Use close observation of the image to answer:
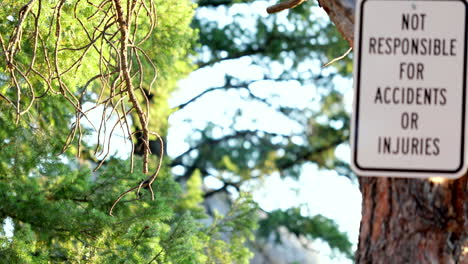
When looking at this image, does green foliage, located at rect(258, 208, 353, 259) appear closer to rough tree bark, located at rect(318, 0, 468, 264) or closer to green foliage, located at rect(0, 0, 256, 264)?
green foliage, located at rect(0, 0, 256, 264)

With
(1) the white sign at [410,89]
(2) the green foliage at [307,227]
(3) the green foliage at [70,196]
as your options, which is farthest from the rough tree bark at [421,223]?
(2) the green foliage at [307,227]

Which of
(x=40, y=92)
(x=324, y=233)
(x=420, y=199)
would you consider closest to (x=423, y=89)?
(x=420, y=199)

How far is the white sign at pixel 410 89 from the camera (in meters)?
1.86

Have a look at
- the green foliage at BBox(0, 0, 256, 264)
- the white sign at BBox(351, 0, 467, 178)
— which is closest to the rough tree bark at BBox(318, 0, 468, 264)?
the white sign at BBox(351, 0, 467, 178)

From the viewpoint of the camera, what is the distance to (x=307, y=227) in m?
12.8

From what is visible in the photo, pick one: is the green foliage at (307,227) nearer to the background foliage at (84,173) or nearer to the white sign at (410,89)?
the background foliage at (84,173)

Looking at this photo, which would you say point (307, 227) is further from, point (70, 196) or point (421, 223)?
point (421, 223)

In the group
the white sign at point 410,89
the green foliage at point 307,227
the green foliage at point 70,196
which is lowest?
the white sign at point 410,89

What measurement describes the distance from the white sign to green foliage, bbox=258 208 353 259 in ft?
34.5

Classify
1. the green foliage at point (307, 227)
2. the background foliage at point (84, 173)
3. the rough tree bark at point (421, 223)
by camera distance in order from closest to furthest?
the rough tree bark at point (421, 223) < the background foliage at point (84, 173) < the green foliage at point (307, 227)

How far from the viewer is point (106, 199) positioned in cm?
677

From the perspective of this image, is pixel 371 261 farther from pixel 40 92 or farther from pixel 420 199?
pixel 40 92

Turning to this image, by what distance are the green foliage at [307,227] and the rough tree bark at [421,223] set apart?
33.2 ft

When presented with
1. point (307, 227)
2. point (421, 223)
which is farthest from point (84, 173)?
point (307, 227)
